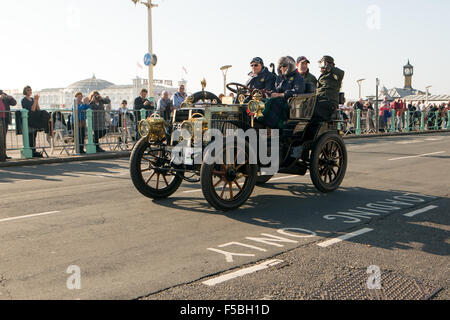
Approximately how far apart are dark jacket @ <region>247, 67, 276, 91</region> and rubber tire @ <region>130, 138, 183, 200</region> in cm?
204

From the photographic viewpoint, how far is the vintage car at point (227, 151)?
5.89 metres

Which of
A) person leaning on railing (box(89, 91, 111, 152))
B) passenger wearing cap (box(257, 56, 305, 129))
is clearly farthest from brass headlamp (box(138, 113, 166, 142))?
person leaning on railing (box(89, 91, 111, 152))

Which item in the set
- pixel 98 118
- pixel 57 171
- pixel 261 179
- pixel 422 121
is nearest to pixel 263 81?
pixel 261 179

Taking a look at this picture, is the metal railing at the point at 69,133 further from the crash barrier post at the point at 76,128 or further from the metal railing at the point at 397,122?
the metal railing at the point at 397,122

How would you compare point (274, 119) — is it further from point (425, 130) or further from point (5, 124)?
point (425, 130)

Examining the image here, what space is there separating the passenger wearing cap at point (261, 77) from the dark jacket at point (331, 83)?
95 cm

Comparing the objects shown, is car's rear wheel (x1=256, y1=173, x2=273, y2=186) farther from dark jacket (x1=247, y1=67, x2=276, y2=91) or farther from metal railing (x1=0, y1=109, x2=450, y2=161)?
metal railing (x1=0, y1=109, x2=450, y2=161)

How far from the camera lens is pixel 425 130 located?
28016 mm

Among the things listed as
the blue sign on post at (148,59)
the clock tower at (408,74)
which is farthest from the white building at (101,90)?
the blue sign on post at (148,59)

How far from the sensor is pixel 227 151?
5734 millimetres

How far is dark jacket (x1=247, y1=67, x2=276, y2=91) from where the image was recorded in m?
7.57

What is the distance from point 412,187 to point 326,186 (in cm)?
168

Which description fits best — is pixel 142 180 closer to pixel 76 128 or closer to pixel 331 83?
pixel 331 83

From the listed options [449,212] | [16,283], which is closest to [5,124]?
[16,283]
